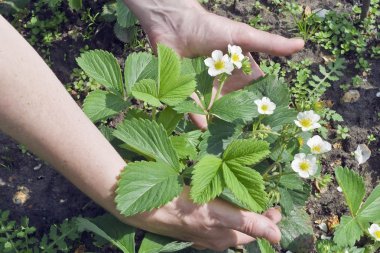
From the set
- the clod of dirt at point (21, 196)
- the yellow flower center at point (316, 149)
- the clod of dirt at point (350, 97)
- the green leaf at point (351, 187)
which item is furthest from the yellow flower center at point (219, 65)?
the clod of dirt at point (21, 196)

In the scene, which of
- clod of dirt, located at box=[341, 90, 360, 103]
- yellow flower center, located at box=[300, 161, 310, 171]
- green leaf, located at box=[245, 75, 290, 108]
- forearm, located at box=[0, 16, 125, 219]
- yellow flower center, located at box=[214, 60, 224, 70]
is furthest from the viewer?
clod of dirt, located at box=[341, 90, 360, 103]

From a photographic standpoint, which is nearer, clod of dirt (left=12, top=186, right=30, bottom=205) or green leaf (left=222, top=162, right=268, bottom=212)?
green leaf (left=222, top=162, right=268, bottom=212)

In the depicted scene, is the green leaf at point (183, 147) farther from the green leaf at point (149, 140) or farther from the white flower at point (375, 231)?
the white flower at point (375, 231)

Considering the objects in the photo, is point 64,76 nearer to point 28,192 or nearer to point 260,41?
point 28,192

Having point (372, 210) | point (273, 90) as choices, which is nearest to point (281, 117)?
point (273, 90)

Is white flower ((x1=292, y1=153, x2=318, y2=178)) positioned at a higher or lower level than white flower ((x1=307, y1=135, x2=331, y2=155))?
lower

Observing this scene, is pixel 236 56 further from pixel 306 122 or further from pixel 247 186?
pixel 247 186

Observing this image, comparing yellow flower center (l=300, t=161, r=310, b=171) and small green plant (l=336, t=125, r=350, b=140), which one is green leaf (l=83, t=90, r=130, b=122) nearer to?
yellow flower center (l=300, t=161, r=310, b=171)

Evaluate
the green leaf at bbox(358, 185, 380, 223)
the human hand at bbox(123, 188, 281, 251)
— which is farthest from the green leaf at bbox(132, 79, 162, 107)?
Answer: the green leaf at bbox(358, 185, 380, 223)
